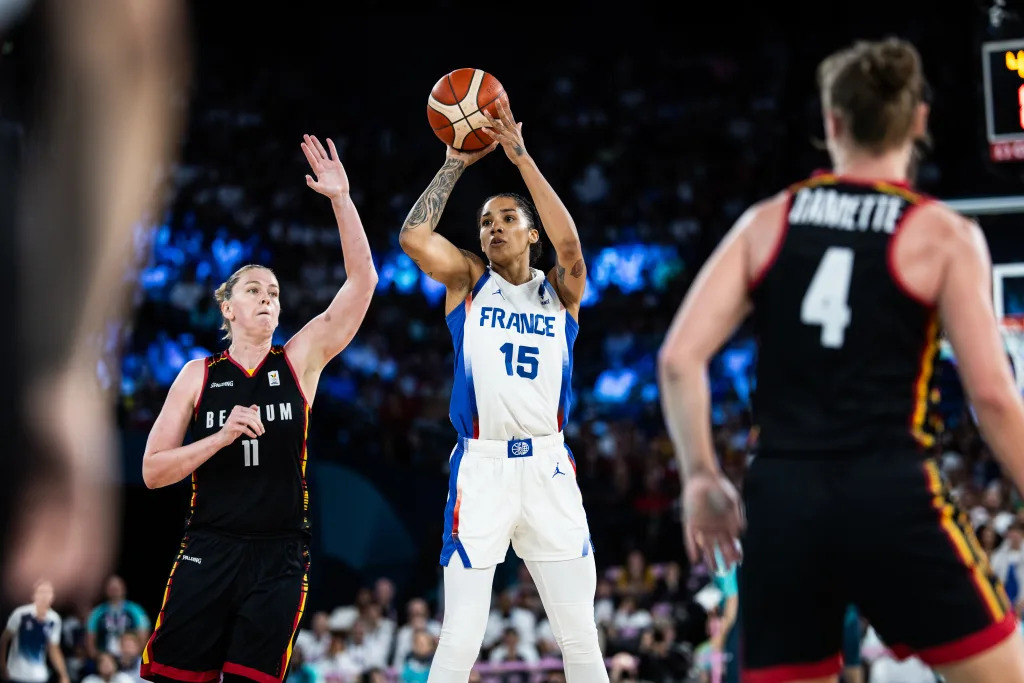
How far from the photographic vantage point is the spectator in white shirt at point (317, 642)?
13.7m

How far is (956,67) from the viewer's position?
20016 millimetres

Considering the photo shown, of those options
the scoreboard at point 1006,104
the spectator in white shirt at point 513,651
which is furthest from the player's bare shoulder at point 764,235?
the spectator in white shirt at point 513,651

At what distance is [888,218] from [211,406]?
10.6ft

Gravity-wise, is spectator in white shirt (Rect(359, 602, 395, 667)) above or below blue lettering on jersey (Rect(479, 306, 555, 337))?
below

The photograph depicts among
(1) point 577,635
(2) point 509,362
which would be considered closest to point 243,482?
(2) point 509,362

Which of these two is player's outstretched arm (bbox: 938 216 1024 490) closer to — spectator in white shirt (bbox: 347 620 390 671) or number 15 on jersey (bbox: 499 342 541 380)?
number 15 on jersey (bbox: 499 342 541 380)

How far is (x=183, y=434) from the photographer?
532 centimetres

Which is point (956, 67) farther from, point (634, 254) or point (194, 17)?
point (194, 17)

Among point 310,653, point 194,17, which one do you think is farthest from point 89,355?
point 194,17

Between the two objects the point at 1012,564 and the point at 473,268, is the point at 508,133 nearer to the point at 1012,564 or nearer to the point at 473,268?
the point at 473,268

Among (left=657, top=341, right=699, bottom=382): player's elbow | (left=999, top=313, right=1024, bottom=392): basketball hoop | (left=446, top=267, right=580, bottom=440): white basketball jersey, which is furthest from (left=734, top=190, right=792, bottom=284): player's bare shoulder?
(left=999, top=313, right=1024, bottom=392): basketball hoop

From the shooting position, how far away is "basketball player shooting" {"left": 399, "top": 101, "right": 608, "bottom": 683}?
5.29 meters

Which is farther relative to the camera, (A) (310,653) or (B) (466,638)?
(A) (310,653)

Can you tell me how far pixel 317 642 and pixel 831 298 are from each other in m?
11.8
